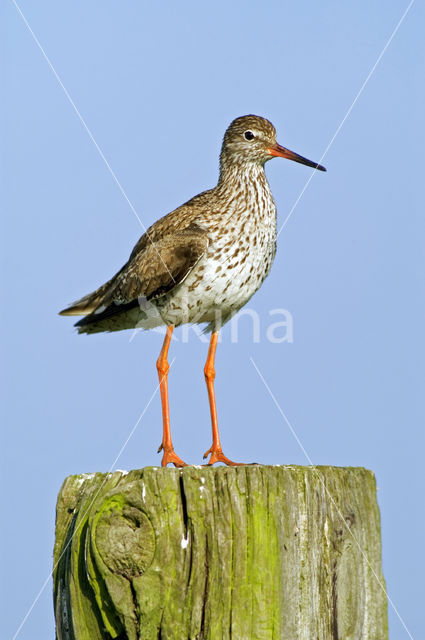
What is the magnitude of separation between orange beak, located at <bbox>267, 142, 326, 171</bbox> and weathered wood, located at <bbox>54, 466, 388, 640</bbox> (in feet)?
16.9

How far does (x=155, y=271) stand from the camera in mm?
8461

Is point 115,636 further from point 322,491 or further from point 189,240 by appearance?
point 189,240

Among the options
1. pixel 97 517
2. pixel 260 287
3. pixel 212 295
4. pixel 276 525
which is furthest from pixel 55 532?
pixel 260 287

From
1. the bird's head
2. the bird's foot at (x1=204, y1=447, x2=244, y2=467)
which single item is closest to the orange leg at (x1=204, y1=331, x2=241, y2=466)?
the bird's foot at (x1=204, y1=447, x2=244, y2=467)

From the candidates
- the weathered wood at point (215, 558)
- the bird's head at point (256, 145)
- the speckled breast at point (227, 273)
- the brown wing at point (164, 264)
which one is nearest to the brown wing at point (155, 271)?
the brown wing at point (164, 264)

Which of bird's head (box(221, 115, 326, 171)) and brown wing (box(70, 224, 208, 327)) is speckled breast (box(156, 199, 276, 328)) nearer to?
brown wing (box(70, 224, 208, 327))

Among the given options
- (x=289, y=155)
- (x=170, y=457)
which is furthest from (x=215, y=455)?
(x=289, y=155)

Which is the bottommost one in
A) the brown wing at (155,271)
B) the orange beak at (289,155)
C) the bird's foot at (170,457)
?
the bird's foot at (170,457)

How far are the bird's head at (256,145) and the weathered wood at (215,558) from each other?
5310 millimetres

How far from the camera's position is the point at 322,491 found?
462 centimetres

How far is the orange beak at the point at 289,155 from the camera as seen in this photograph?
911cm

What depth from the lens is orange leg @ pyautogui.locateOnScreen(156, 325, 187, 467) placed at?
7.77m

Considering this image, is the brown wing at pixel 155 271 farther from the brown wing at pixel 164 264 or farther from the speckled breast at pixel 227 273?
the speckled breast at pixel 227 273

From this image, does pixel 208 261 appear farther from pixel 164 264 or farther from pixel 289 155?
pixel 289 155
